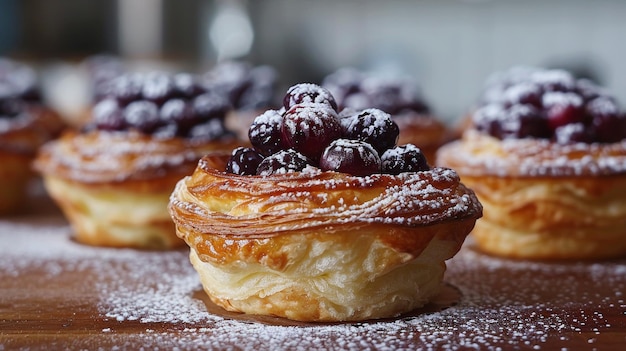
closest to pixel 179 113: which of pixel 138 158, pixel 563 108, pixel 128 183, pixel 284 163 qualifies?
pixel 138 158

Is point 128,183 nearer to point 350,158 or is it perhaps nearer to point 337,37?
point 350,158

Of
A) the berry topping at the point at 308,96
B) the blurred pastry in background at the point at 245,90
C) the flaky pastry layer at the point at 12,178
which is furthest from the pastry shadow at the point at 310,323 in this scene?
the blurred pastry in background at the point at 245,90

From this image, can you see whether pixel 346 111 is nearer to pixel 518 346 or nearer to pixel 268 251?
pixel 268 251

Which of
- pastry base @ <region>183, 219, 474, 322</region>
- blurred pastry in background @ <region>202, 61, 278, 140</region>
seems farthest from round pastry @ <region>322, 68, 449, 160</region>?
pastry base @ <region>183, 219, 474, 322</region>

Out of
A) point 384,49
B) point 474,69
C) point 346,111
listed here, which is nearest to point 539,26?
point 474,69

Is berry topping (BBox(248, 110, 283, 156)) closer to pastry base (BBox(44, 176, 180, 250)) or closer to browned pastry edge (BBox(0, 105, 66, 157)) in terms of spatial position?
pastry base (BBox(44, 176, 180, 250))

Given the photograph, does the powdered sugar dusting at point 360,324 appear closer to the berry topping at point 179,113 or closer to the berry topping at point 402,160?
the berry topping at point 402,160

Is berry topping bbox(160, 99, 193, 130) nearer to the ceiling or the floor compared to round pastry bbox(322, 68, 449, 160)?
nearer to the ceiling
